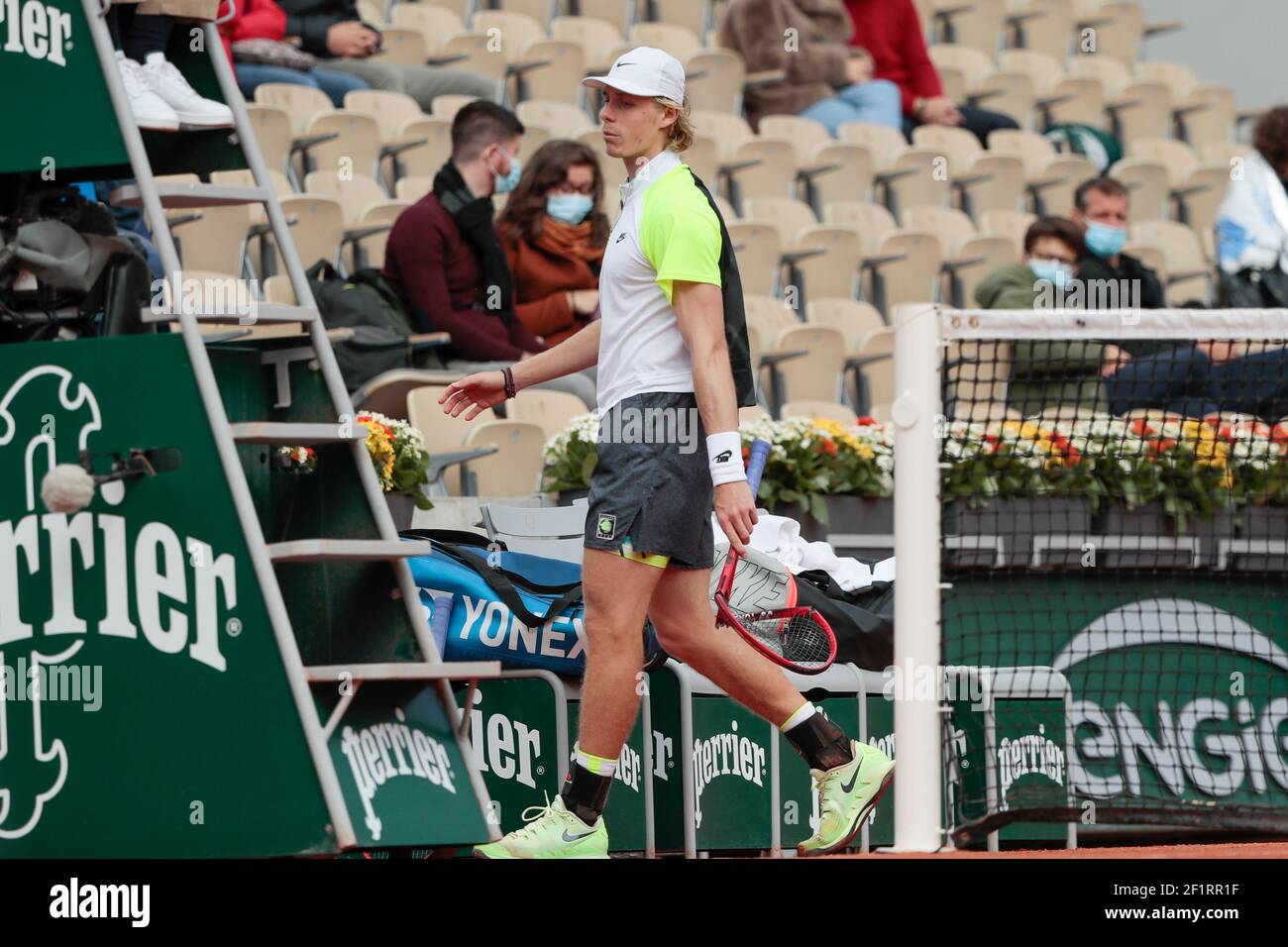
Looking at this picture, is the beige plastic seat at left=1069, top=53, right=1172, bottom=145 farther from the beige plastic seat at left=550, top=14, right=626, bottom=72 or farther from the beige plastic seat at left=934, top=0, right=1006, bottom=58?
the beige plastic seat at left=550, top=14, right=626, bottom=72

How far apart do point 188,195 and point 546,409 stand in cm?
389

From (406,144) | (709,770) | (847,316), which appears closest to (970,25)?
(847,316)

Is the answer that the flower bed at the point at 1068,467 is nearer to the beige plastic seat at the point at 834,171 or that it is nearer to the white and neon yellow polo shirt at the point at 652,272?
the white and neon yellow polo shirt at the point at 652,272

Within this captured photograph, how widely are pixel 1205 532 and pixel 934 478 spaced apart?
2.50 metres

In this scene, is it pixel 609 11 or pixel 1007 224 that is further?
pixel 609 11

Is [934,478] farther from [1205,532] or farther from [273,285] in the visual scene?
[273,285]

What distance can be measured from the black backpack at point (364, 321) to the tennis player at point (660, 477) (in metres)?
3.11

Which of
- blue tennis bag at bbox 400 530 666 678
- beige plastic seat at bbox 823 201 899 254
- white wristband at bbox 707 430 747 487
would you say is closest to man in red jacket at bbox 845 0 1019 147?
beige plastic seat at bbox 823 201 899 254

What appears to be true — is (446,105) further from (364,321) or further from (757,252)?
(364,321)

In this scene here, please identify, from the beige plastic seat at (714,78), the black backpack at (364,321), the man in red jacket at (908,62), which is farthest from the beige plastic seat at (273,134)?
the man in red jacket at (908,62)

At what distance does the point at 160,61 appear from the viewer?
4.45 m

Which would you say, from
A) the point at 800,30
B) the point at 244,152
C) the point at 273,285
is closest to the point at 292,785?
the point at 244,152

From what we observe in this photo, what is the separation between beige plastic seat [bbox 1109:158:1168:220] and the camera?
43.8 ft

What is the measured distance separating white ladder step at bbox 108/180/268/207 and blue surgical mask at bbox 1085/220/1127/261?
6.03 metres
